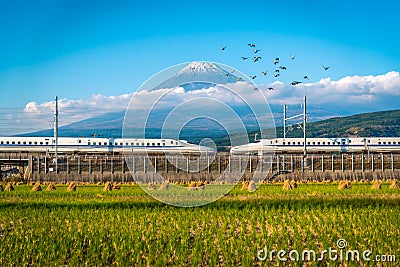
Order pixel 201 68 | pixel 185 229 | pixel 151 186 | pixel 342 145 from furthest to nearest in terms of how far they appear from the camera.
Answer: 1. pixel 342 145
2. pixel 151 186
3. pixel 201 68
4. pixel 185 229

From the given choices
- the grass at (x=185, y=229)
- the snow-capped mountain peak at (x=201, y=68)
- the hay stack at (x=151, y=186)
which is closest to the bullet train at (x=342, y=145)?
the hay stack at (x=151, y=186)

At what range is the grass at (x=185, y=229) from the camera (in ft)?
45.0

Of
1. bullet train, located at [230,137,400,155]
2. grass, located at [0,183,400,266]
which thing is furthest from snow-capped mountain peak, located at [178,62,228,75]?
bullet train, located at [230,137,400,155]

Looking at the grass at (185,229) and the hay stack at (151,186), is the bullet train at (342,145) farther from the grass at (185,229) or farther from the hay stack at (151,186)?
the grass at (185,229)

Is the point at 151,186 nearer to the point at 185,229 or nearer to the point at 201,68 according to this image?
the point at 201,68

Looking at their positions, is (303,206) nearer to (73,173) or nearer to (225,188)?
(225,188)

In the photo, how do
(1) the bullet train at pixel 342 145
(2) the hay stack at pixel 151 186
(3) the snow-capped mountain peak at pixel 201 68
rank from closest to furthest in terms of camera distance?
1. (3) the snow-capped mountain peak at pixel 201 68
2. (2) the hay stack at pixel 151 186
3. (1) the bullet train at pixel 342 145

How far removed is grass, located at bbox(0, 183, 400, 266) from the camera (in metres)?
13.7

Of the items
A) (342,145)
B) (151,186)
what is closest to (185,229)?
(151,186)

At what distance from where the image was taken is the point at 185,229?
17.1 m

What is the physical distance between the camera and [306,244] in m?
15.0

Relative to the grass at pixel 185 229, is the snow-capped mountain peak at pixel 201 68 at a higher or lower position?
higher

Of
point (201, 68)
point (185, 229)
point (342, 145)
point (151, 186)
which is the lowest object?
point (185, 229)

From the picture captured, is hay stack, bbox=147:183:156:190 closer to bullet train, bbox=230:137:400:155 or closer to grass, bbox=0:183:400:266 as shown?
grass, bbox=0:183:400:266
